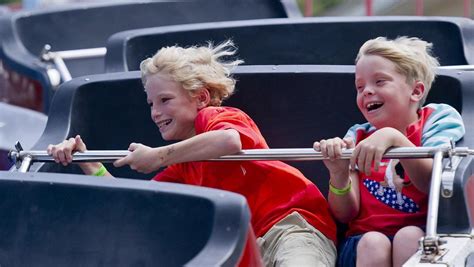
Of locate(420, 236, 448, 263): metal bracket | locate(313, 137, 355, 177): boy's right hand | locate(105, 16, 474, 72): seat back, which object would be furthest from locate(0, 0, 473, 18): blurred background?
locate(420, 236, 448, 263): metal bracket

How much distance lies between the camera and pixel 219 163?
4.19 metres

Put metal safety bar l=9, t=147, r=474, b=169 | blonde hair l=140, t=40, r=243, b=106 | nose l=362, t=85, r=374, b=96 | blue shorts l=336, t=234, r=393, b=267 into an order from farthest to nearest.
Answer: blonde hair l=140, t=40, r=243, b=106, nose l=362, t=85, r=374, b=96, blue shorts l=336, t=234, r=393, b=267, metal safety bar l=9, t=147, r=474, b=169

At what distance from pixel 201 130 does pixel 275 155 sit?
0.40 m

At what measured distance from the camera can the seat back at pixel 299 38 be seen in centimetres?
573

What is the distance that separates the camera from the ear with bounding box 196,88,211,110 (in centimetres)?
439

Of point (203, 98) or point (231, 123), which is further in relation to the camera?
point (203, 98)

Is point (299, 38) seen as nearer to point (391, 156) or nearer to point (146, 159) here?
point (146, 159)

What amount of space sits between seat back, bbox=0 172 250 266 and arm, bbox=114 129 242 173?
0.65m

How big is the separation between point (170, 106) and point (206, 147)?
1.10 feet

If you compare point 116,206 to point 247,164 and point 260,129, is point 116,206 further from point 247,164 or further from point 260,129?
point 260,129

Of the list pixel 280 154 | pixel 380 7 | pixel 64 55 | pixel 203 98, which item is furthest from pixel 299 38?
pixel 380 7

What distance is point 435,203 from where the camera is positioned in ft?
11.8

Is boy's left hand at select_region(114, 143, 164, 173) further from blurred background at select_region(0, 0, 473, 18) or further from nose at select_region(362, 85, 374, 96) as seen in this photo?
blurred background at select_region(0, 0, 473, 18)

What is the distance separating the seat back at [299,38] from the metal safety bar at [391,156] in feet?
4.81
